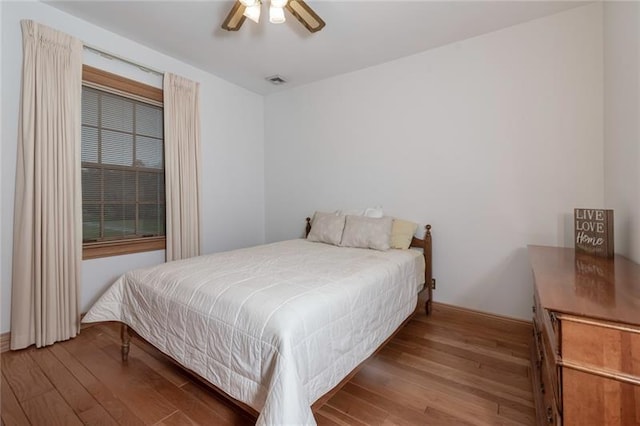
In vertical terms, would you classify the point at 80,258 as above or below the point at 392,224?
below

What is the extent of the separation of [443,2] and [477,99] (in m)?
0.86

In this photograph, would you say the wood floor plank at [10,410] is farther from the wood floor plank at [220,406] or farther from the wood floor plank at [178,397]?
the wood floor plank at [220,406]

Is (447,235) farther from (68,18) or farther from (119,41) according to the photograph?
(68,18)

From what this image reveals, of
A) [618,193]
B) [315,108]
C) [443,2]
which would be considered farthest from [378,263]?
[315,108]

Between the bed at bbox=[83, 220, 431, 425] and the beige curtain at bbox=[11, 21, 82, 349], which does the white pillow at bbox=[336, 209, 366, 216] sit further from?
the beige curtain at bbox=[11, 21, 82, 349]

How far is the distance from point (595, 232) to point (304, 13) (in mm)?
2345

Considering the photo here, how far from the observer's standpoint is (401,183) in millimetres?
2959

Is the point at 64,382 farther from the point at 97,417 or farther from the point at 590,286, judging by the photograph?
the point at 590,286

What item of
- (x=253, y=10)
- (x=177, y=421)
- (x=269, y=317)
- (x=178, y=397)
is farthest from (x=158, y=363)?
(x=253, y=10)

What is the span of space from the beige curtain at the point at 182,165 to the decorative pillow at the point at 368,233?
1705 millimetres

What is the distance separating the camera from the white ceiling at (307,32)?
85.4 inches

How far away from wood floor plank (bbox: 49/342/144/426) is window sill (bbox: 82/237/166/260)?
77cm

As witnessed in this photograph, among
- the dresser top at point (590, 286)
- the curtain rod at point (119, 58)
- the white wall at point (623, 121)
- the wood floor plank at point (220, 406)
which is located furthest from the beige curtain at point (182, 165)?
the white wall at point (623, 121)

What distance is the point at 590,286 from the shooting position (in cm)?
109
